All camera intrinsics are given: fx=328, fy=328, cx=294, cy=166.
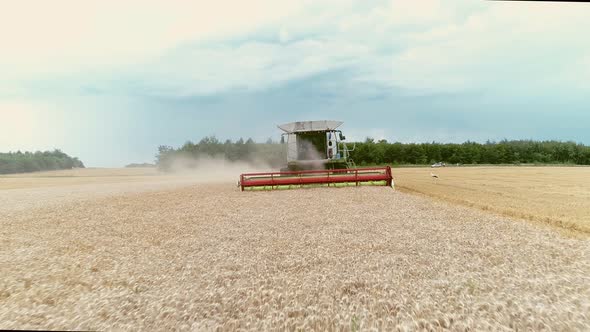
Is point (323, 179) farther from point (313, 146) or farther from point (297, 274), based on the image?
point (297, 274)

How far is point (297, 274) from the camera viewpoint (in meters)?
5.30

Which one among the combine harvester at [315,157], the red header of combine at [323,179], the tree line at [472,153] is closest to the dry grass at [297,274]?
the red header of combine at [323,179]

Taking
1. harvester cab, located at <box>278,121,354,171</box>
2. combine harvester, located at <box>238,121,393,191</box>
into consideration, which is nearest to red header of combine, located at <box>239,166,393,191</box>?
combine harvester, located at <box>238,121,393,191</box>

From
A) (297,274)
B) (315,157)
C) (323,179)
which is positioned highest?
(315,157)

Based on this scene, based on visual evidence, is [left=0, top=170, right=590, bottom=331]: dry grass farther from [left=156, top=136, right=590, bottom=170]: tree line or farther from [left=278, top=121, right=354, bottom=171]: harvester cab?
[left=156, top=136, right=590, bottom=170]: tree line

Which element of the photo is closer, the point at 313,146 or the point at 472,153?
the point at 313,146

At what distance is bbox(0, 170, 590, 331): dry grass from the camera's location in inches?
155

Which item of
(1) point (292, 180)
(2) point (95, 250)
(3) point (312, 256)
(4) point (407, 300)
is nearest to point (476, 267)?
(4) point (407, 300)

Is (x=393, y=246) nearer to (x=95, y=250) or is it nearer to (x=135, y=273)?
(x=135, y=273)

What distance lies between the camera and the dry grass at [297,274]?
155 inches

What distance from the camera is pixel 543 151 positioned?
71.9 m

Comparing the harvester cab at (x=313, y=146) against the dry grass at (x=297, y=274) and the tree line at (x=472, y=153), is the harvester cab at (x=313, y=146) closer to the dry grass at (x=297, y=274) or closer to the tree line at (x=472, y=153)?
the dry grass at (x=297, y=274)

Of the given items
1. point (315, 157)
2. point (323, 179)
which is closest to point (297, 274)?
point (323, 179)

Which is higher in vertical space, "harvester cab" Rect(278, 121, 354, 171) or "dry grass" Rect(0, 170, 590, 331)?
"harvester cab" Rect(278, 121, 354, 171)
